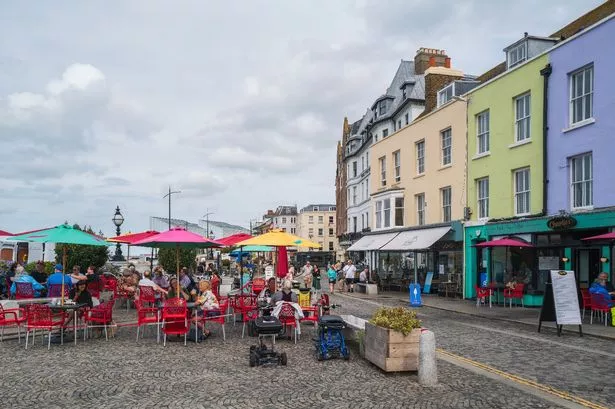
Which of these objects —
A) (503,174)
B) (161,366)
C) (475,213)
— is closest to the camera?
(161,366)

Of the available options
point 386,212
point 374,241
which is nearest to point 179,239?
point 374,241

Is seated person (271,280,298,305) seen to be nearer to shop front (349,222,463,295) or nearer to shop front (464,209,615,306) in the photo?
shop front (464,209,615,306)

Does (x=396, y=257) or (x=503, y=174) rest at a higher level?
(x=503, y=174)

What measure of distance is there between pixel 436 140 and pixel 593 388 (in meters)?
21.2

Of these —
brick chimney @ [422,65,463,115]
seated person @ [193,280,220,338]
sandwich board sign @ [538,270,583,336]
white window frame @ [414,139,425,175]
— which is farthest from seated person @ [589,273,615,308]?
brick chimney @ [422,65,463,115]

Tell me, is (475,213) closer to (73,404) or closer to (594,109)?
(594,109)

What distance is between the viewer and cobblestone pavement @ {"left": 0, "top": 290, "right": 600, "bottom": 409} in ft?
23.1

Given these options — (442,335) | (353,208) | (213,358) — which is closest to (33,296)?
(213,358)

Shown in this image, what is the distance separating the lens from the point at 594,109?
58.5 feet

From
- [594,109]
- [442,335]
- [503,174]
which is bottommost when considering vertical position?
[442,335]

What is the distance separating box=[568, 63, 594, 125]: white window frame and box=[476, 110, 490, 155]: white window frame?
199 inches

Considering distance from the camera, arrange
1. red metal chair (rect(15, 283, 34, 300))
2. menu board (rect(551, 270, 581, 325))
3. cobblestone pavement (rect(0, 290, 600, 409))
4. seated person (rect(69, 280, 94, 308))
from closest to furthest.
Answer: cobblestone pavement (rect(0, 290, 600, 409)), seated person (rect(69, 280, 94, 308)), menu board (rect(551, 270, 581, 325)), red metal chair (rect(15, 283, 34, 300))

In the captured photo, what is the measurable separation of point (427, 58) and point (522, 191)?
66.5 feet

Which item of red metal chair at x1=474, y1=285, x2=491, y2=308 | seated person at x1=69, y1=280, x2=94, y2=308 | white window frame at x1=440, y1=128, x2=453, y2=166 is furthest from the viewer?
white window frame at x1=440, y1=128, x2=453, y2=166
